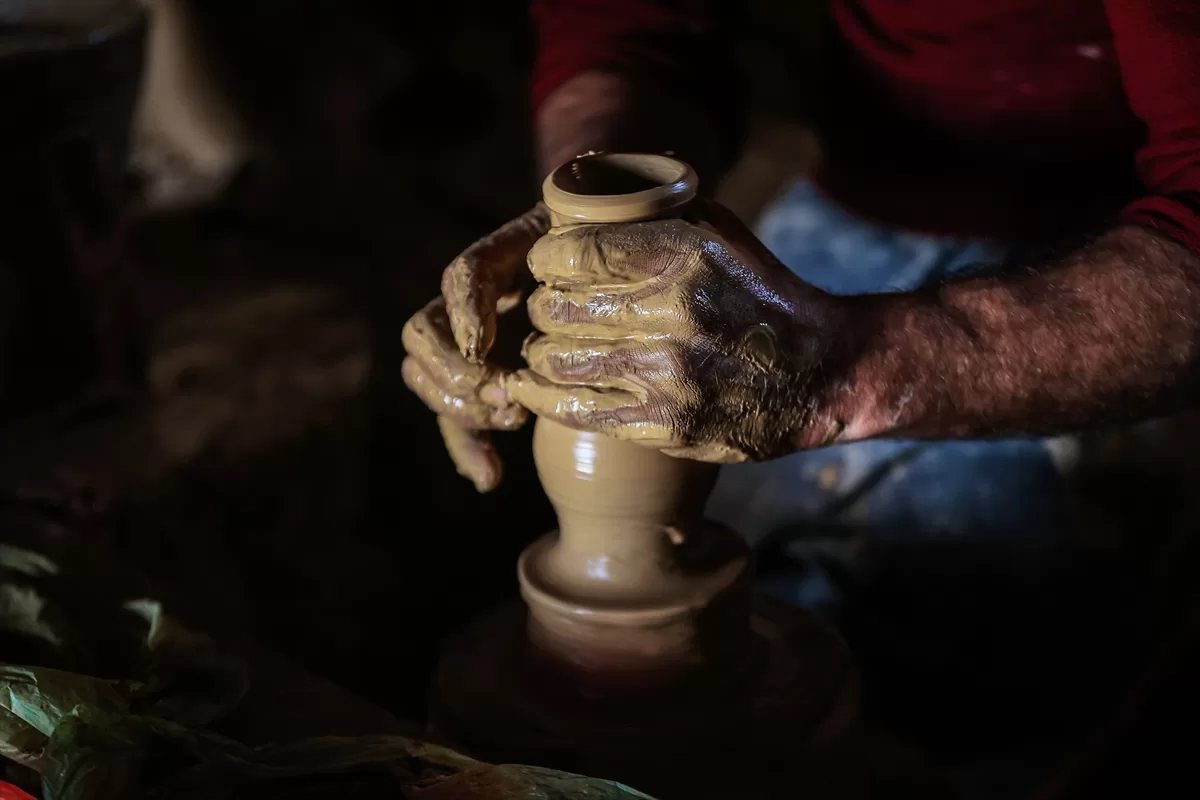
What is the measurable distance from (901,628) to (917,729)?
0.24 m

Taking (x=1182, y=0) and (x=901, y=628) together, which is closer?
(x=1182, y=0)

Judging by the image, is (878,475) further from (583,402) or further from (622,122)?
(583,402)

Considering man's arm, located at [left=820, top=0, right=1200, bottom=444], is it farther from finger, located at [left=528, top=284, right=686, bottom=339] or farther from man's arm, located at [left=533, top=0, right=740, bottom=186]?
man's arm, located at [left=533, top=0, right=740, bottom=186]

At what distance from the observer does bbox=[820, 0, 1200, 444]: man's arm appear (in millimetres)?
1293

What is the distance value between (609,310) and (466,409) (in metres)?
0.26

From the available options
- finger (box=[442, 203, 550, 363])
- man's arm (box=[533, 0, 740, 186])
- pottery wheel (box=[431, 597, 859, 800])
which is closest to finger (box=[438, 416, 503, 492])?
finger (box=[442, 203, 550, 363])

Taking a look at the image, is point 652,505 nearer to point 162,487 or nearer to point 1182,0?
point 1182,0

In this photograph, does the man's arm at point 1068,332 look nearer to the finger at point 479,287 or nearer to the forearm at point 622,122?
the finger at point 479,287

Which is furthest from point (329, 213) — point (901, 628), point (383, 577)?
point (901, 628)

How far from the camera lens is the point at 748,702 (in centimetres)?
144

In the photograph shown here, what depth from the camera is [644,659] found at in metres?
1.40

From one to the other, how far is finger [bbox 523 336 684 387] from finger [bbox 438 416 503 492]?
218 mm

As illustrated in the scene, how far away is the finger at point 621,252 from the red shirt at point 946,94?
775mm

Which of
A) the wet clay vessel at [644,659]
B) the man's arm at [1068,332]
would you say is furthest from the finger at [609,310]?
the man's arm at [1068,332]
